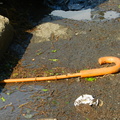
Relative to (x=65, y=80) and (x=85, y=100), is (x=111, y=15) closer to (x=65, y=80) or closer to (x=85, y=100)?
(x=65, y=80)

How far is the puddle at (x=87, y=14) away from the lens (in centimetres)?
716

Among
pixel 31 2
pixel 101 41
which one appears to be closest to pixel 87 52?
pixel 101 41

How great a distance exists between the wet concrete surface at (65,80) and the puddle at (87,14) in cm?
57

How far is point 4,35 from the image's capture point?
5.38 meters

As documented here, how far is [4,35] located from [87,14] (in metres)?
3.36

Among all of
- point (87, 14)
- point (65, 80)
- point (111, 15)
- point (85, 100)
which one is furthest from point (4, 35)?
point (111, 15)

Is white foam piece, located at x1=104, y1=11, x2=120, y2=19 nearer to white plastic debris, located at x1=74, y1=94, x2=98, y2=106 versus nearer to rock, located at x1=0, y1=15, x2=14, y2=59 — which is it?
rock, located at x1=0, y1=15, x2=14, y2=59

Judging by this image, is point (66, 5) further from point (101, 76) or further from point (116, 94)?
point (116, 94)

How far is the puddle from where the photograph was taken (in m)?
7.16

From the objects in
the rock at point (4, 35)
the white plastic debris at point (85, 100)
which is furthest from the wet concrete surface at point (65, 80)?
the rock at point (4, 35)

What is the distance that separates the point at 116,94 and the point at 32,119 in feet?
5.22

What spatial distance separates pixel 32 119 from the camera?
358 centimetres

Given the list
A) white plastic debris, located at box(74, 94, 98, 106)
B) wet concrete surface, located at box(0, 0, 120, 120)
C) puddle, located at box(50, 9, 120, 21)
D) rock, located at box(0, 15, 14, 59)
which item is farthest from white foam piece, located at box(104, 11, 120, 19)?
white plastic debris, located at box(74, 94, 98, 106)

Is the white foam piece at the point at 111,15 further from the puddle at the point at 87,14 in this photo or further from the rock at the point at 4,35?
the rock at the point at 4,35
